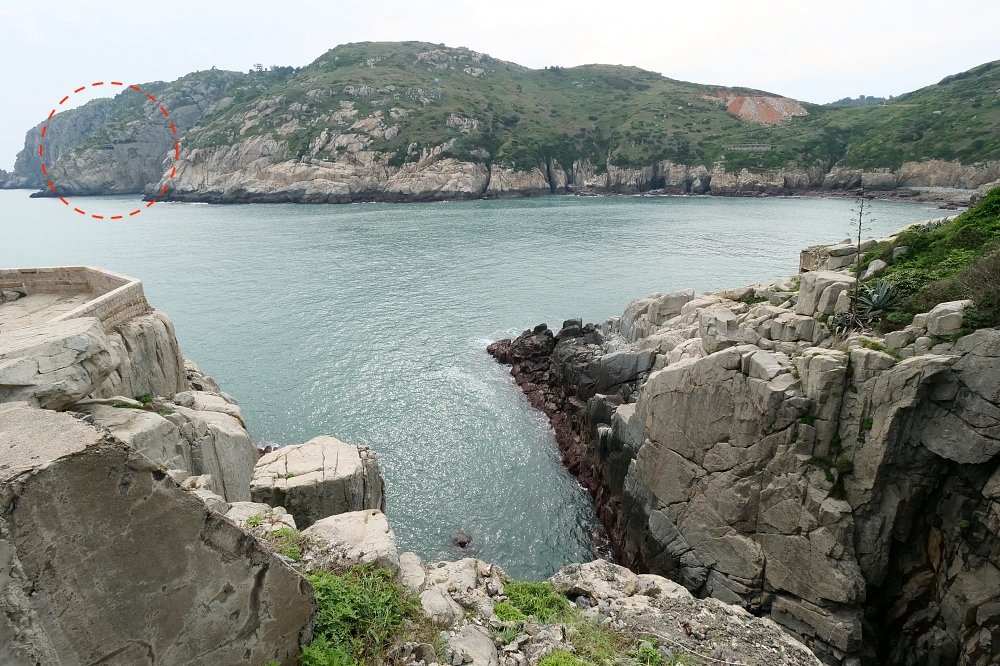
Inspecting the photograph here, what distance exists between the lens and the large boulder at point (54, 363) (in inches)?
390

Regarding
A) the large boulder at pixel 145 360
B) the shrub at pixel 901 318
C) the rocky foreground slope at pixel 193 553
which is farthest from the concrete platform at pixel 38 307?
the shrub at pixel 901 318

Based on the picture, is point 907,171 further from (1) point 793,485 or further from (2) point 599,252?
(1) point 793,485

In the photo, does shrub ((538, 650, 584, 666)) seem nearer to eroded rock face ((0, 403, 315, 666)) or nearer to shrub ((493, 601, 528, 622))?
shrub ((493, 601, 528, 622))

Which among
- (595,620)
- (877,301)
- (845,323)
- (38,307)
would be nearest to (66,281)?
(38,307)

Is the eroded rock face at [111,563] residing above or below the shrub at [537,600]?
above

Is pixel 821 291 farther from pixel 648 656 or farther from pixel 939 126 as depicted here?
pixel 939 126

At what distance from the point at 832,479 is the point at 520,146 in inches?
5607

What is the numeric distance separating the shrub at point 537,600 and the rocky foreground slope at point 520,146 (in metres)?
123

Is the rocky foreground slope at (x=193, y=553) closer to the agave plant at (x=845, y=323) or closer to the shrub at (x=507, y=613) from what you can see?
the shrub at (x=507, y=613)

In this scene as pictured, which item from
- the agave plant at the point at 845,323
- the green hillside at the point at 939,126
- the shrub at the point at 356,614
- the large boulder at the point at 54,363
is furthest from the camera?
the green hillside at the point at 939,126

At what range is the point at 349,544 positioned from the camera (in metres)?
9.63

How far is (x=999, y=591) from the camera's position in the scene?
12.5 metres

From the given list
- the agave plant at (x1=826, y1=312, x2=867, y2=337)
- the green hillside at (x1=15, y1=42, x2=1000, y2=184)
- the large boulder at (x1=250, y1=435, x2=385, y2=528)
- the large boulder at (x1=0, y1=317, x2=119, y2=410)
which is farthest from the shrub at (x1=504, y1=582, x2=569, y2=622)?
the green hillside at (x1=15, y1=42, x2=1000, y2=184)

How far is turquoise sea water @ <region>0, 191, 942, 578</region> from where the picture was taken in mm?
23344
